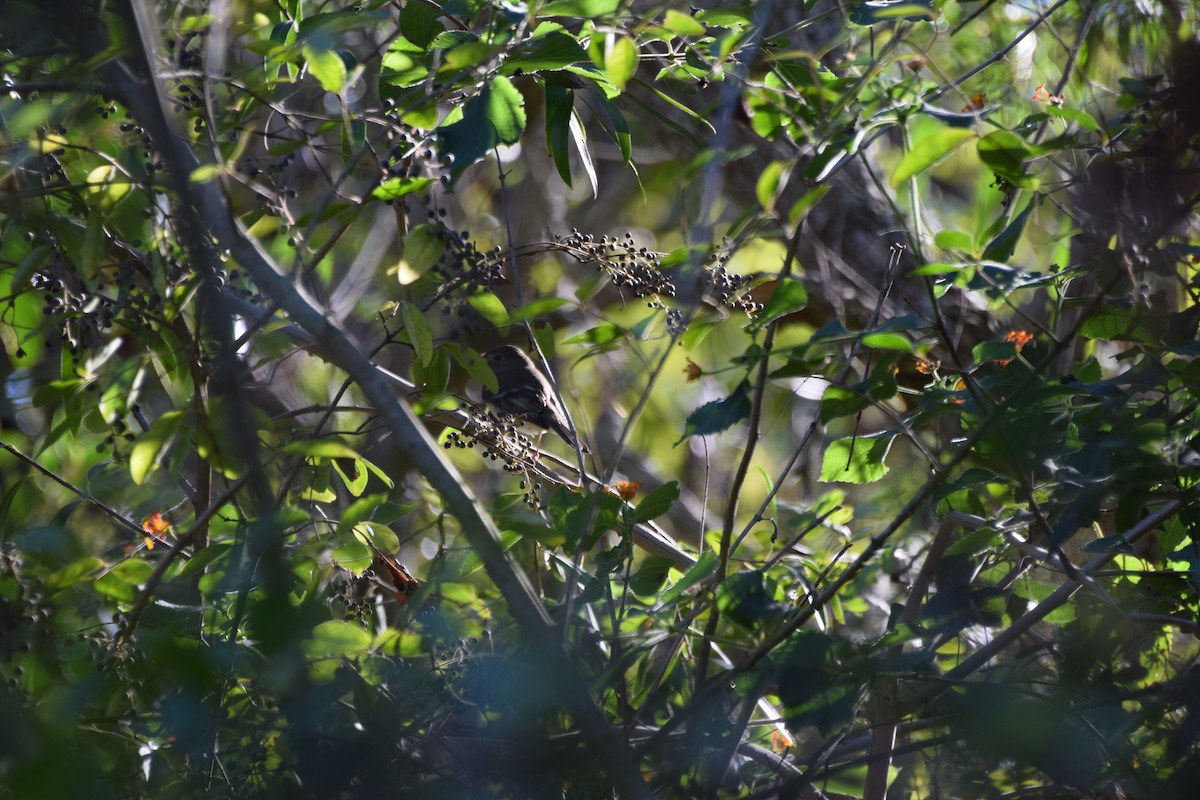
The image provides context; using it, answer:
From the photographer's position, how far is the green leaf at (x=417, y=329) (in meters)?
1.28

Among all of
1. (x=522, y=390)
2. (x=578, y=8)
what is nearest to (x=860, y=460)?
(x=578, y=8)

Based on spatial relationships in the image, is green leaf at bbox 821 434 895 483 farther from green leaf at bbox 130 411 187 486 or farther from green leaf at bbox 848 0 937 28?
green leaf at bbox 130 411 187 486

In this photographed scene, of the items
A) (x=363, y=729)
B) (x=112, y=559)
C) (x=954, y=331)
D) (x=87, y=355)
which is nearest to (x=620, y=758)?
(x=363, y=729)

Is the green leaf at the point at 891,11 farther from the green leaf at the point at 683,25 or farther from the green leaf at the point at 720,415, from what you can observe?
the green leaf at the point at 720,415

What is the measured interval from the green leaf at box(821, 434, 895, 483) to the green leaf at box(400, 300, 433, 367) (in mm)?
604

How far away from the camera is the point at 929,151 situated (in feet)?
3.29

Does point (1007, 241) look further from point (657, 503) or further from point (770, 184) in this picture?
point (657, 503)

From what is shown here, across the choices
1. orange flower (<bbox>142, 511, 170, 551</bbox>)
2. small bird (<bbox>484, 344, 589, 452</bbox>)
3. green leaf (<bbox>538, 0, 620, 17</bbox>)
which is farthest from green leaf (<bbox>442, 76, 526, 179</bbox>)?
small bird (<bbox>484, 344, 589, 452</bbox>)

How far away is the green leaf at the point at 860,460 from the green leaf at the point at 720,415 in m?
0.34

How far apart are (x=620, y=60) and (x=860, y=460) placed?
26.3 inches

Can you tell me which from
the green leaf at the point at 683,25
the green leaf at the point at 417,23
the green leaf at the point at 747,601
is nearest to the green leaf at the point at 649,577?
the green leaf at the point at 747,601

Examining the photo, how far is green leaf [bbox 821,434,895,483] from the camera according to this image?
4.61ft

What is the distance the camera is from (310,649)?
1.17 metres

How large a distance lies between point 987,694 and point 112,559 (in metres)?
1.21
